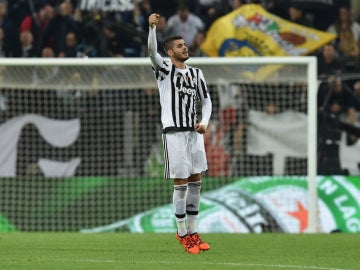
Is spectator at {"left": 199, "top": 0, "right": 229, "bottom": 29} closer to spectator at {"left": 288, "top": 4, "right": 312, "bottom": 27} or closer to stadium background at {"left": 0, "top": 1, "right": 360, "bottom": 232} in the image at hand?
spectator at {"left": 288, "top": 4, "right": 312, "bottom": 27}

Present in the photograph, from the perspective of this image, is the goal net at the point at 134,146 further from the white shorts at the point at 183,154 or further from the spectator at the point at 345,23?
the white shorts at the point at 183,154

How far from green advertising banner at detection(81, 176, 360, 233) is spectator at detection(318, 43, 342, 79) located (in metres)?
2.50

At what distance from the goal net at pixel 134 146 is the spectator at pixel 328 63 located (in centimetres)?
115

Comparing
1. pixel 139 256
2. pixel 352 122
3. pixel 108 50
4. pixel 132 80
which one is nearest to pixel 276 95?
pixel 352 122

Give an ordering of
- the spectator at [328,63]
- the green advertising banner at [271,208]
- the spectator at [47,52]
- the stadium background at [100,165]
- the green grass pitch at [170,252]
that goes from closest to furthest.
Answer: the green grass pitch at [170,252], the green advertising banner at [271,208], the stadium background at [100,165], the spectator at [328,63], the spectator at [47,52]

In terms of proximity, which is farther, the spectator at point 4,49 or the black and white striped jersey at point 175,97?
the spectator at point 4,49

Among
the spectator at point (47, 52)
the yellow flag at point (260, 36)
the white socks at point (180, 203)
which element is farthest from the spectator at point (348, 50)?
the white socks at point (180, 203)

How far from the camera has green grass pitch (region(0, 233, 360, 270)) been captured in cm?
985

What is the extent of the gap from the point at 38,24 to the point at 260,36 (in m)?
4.12

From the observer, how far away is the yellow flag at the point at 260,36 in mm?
18266

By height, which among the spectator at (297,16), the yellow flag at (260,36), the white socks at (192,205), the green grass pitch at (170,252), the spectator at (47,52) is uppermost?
the spectator at (297,16)

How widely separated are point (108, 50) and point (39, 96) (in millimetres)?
2209

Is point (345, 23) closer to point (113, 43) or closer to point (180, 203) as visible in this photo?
point (113, 43)

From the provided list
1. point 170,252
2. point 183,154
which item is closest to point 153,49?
point 183,154
